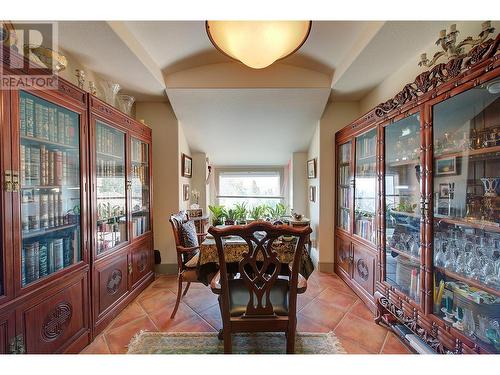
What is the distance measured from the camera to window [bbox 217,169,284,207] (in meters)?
4.64

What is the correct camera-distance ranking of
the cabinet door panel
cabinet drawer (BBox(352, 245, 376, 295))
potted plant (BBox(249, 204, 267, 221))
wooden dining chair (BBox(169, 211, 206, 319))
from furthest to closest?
potted plant (BBox(249, 204, 267, 221)) → cabinet drawer (BBox(352, 245, 376, 295)) → wooden dining chair (BBox(169, 211, 206, 319)) → the cabinet door panel

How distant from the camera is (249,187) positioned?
4.72 meters

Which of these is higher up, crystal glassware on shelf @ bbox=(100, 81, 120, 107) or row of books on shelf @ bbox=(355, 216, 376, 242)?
crystal glassware on shelf @ bbox=(100, 81, 120, 107)

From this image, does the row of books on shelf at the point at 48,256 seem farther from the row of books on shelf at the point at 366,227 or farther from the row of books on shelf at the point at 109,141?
the row of books on shelf at the point at 366,227

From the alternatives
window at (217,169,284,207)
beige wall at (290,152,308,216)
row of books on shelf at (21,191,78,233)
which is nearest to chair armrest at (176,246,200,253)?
row of books on shelf at (21,191,78,233)

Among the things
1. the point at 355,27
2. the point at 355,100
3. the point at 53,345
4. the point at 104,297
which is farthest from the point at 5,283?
the point at 355,100

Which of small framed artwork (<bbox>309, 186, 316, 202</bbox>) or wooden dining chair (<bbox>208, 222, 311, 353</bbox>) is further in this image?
small framed artwork (<bbox>309, 186, 316, 202</bbox>)

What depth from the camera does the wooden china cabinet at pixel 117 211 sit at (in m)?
1.80

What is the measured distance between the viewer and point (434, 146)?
146 centimetres

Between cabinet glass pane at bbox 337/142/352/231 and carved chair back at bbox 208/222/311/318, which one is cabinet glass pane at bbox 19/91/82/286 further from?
cabinet glass pane at bbox 337/142/352/231

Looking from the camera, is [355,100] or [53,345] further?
[355,100]

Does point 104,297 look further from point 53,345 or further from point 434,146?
point 434,146
